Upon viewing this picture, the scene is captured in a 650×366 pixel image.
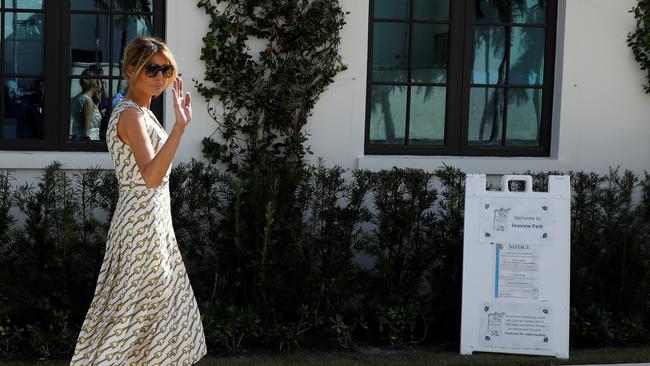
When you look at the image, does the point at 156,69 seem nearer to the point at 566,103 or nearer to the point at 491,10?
the point at 491,10

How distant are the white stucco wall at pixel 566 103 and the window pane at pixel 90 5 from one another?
549mm

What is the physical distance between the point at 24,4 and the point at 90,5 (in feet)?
1.53

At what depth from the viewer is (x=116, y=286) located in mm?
4082

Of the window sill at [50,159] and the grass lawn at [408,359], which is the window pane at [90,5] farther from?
the grass lawn at [408,359]

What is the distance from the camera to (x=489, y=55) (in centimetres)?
701

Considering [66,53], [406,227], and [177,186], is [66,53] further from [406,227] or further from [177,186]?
[406,227]

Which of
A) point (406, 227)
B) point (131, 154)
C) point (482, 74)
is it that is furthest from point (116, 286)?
point (482, 74)

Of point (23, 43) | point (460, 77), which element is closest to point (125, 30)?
point (23, 43)

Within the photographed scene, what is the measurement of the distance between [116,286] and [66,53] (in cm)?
294

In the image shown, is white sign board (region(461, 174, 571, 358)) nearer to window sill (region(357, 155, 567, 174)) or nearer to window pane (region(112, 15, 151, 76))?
window sill (region(357, 155, 567, 174))

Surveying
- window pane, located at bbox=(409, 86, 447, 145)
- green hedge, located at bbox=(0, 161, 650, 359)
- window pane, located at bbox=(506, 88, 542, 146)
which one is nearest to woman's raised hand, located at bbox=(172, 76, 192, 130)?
green hedge, located at bbox=(0, 161, 650, 359)

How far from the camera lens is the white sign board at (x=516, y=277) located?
18.7 feet

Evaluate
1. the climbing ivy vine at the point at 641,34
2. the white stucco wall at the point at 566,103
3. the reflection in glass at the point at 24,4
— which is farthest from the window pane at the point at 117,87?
the climbing ivy vine at the point at 641,34

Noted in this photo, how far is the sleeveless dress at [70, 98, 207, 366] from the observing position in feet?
13.2
